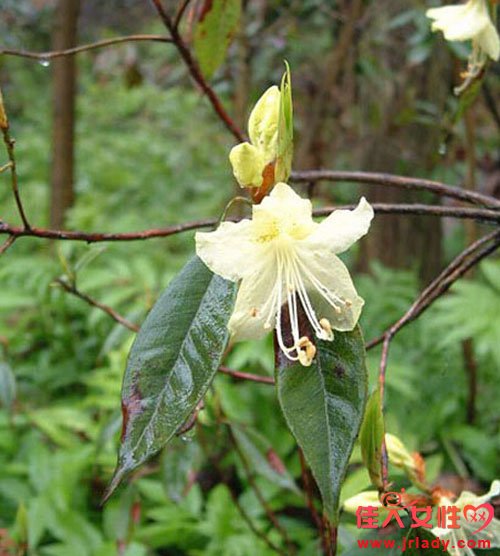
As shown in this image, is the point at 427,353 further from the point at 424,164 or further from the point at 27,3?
the point at 27,3

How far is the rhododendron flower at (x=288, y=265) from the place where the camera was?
431 mm

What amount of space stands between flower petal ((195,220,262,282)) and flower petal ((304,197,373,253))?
37 millimetres

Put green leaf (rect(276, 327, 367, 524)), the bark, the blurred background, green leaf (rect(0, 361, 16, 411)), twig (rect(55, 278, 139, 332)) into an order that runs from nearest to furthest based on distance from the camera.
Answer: green leaf (rect(276, 327, 367, 524)), twig (rect(55, 278, 139, 332)), green leaf (rect(0, 361, 16, 411)), the blurred background, the bark

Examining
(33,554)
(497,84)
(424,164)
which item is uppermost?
(497,84)

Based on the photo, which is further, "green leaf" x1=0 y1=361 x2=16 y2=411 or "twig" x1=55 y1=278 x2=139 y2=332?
"green leaf" x1=0 y1=361 x2=16 y2=411

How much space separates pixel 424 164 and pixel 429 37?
1.87 ft

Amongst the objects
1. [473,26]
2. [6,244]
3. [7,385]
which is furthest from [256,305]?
[7,385]

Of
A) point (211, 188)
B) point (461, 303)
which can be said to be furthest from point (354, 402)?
point (211, 188)

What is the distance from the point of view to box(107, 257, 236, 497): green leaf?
393 mm

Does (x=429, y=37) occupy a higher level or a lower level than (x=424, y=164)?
higher

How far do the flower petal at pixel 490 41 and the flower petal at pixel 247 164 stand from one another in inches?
14.0

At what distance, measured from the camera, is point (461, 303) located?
5.16 feet

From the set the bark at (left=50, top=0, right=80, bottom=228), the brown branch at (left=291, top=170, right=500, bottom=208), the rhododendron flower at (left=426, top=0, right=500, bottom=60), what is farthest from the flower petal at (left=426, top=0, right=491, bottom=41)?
the bark at (left=50, top=0, right=80, bottom=228)

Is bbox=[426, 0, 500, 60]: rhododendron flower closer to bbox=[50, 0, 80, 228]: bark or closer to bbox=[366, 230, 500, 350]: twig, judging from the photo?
bbox=[366, 230, 500, 350]: twig
